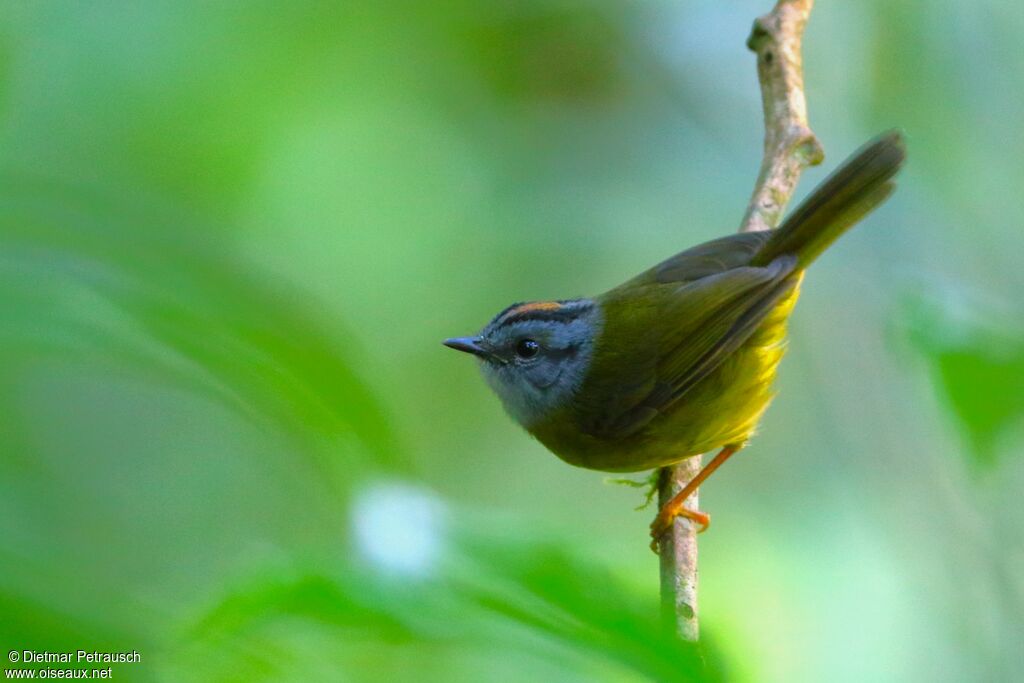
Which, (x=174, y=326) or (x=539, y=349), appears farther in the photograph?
(x=539, y=349)

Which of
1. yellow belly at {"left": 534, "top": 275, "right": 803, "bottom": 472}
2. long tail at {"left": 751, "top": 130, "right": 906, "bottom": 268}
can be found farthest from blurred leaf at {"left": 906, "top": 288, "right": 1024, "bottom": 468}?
yellow belly at {"left": 534, "top": 275, "right": 803, "bottom": 472}

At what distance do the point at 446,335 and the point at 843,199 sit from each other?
10.2 feet

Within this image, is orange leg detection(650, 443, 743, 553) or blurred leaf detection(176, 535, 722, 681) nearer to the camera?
blurred leaf detection(176, 535, 722, 681)

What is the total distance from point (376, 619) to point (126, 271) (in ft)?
1.37

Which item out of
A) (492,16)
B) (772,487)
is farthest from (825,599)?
(492,16)

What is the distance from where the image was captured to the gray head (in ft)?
11.9

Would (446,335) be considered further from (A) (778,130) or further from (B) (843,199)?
(B) (843,199)

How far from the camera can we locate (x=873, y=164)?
10.5ft

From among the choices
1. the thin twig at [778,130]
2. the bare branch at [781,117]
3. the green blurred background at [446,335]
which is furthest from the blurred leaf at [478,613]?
the bare branch at [781,117]

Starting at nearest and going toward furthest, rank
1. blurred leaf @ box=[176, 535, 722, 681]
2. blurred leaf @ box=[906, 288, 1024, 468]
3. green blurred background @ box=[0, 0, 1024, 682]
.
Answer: blurred leaf @ box=[176, 535, 722, 681]
green blurred background @ box=[0, 0, 1024, 682]
blurred leaf @ box=[906, 288, 1024, 468]

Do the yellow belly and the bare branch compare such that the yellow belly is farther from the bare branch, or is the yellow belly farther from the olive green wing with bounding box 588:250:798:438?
the bare branch

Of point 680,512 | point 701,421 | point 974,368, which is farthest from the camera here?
point 701,421

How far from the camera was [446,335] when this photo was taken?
5.95m

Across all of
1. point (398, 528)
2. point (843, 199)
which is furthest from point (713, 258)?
point (398, 528)
